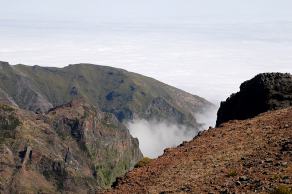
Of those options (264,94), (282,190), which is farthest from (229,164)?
(264,94)

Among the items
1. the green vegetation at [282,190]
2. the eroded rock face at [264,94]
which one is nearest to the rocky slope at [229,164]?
the green vegetation at [282,190]

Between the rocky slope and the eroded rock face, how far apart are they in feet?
16.0

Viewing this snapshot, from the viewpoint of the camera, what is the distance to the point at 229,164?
37438mm

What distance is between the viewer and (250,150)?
39.1 m

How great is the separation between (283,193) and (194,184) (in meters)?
8.85

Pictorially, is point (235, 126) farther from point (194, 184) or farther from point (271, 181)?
point (271, 181)

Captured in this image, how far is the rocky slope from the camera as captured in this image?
32.2 meters

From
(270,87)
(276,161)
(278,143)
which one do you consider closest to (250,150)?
(278,143)

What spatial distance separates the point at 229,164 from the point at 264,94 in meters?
18.5

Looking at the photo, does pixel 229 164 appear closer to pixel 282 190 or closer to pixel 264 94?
pixel 282 190

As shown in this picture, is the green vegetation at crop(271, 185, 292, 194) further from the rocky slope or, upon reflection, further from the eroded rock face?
the eroded rock face

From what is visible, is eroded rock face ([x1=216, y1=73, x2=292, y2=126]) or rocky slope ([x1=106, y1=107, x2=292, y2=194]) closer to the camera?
rocky slope ([x1=106, y1=107, x2=292, y2=194])

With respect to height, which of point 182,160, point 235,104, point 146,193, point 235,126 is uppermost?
point 235,104

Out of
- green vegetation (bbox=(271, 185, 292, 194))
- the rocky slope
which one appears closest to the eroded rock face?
the rocky slope
